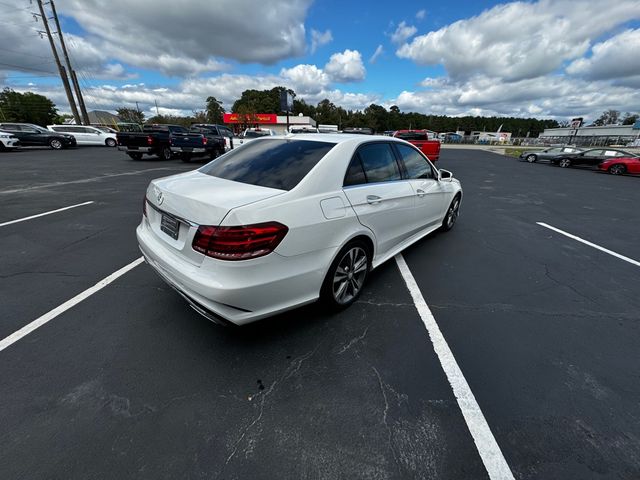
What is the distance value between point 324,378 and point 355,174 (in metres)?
1.83

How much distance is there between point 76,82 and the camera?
1079 inches

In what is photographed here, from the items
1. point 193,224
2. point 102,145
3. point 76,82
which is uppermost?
point 76,82

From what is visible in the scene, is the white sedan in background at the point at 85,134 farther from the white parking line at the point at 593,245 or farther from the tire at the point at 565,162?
the tire at the point at 565,162

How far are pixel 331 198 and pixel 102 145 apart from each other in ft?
95.3

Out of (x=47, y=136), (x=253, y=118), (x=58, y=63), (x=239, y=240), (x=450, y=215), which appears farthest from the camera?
(x=253, y=118)

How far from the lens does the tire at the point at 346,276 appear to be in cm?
262

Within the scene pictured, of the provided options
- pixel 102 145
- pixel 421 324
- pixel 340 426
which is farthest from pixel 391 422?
pixel 102 145

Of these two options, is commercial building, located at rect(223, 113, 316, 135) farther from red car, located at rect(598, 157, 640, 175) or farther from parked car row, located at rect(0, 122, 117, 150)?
red car, located at rect(598, 157, 640, 175)

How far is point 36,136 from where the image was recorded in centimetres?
1905

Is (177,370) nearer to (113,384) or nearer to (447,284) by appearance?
(113,384)

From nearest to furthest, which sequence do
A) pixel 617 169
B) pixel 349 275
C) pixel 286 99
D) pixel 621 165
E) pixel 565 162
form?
pixel 349 275 < pixel 621 165 < pixel 617 169 < pixel 286 99 < pixel 565 162

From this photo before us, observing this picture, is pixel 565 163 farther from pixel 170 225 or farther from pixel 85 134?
pixel 85 134

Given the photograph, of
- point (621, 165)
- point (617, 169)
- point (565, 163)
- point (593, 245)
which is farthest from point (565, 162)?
point (593, 245)

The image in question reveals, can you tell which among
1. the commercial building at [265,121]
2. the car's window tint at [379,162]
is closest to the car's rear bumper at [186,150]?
the car's window tint at [379,162]
